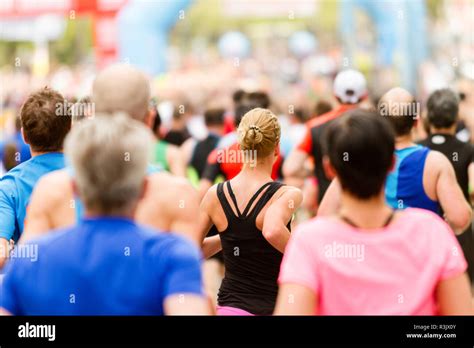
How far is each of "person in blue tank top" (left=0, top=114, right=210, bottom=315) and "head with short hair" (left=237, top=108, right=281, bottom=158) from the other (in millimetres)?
2198

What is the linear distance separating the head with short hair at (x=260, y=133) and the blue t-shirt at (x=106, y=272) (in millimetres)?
2240

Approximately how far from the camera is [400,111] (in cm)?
589

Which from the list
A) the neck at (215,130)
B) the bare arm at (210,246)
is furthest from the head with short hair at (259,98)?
the bare arm at (210,246)

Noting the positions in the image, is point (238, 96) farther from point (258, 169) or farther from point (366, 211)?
point (366, 211)

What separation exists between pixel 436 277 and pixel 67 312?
110 cm

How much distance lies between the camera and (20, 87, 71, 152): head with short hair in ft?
16.3

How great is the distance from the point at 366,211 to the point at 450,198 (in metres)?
2.63

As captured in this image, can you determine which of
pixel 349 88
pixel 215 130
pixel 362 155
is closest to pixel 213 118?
pixel 215 130

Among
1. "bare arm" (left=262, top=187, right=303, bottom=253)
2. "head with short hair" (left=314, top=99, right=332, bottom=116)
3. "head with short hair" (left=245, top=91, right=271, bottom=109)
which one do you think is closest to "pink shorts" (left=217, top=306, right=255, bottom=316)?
"bare arm" (left=262, top=187, right=303, bottom=253)

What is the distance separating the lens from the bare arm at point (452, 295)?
122 inches
